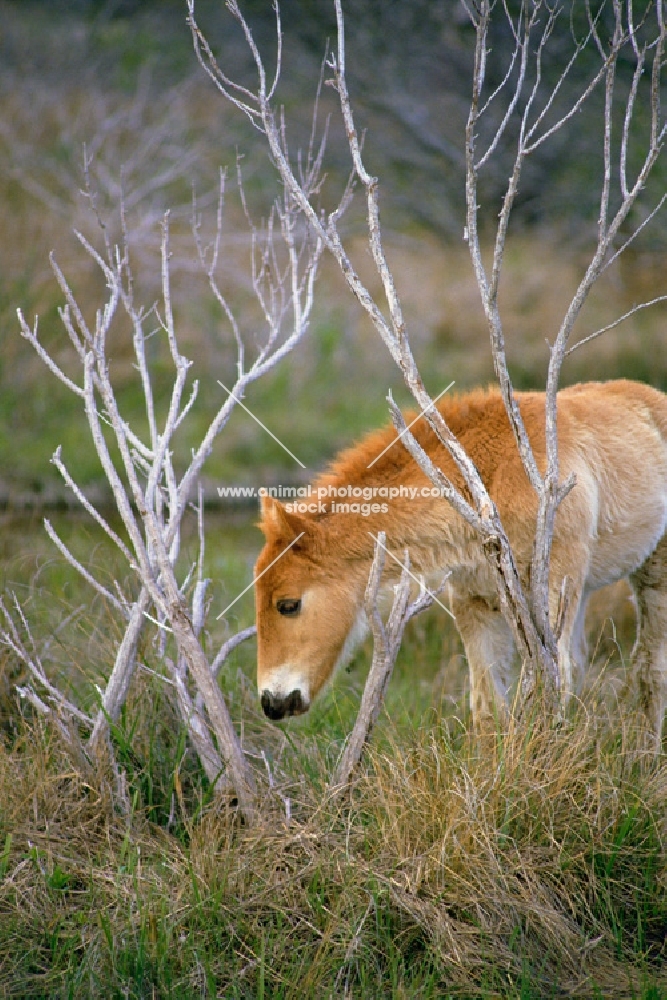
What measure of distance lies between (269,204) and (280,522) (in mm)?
9812

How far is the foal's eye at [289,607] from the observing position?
4516mm

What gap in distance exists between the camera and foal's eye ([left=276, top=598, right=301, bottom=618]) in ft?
14.8

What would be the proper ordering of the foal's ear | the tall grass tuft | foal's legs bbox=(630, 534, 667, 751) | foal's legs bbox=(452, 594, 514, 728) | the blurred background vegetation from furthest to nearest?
the blurred background vegetation, foal's legs bbox=(630, 534, 667, 751), foal's legs bbox=(452, 594, 514, 728), the foal's ear, the tall grass tuft

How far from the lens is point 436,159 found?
13859 millimetres

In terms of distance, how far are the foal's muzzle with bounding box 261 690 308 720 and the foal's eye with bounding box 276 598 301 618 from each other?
319 mm

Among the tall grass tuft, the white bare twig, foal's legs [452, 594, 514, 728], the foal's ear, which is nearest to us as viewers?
the tall grass tuft

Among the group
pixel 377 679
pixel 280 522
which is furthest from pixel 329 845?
pixel 280 522

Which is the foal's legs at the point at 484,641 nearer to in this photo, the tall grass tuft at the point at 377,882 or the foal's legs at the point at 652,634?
the foal's legs at the point at 652,634

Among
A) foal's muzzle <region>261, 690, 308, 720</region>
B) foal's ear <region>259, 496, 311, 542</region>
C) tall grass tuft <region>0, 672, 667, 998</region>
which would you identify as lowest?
tall grass tuft <region>0, 672, 667, 998</region>

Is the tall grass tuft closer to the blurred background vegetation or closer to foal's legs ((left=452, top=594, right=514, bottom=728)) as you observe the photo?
foal's legs ((left=452, top=594, right=514, bottom=728))

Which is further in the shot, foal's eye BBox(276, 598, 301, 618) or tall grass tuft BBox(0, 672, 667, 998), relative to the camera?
foal's eye BBox(276, 598, 301, 618)

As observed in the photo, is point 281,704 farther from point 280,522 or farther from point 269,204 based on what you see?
point 269,204

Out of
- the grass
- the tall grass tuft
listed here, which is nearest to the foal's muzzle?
the grass

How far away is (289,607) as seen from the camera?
4523mm
